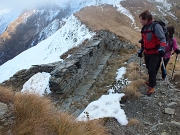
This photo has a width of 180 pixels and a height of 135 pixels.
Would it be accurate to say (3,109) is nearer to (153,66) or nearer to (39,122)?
(39,122)

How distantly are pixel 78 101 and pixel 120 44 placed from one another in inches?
333

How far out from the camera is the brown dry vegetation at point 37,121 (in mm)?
3140

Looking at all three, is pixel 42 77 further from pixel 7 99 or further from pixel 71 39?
pixel 71 39

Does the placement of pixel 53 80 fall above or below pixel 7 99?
below

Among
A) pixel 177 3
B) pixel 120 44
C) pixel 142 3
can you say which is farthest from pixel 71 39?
pixel 177 3

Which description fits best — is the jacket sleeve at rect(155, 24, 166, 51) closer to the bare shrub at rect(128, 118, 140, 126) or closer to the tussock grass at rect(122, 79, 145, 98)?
the tussock grass at rect(122, 79, 145, 98)

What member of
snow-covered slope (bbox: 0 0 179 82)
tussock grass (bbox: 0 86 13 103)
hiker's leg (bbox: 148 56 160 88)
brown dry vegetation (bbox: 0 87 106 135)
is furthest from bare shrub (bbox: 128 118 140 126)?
snow-covered slope (bbox: 0 0 179 82)

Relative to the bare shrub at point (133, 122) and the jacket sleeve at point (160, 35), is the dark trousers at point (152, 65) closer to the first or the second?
the jacket sleeve at point (160, 35)

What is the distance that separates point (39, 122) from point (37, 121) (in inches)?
2.1

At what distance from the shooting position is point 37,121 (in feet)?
11.0

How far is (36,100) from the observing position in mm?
3975

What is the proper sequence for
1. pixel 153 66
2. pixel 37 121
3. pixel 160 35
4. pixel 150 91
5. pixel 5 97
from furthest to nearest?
1. pixel 150 91
2. pixel 153 66
3. pixel 160 35
4. pixel 5 97
5. pixel 37 121

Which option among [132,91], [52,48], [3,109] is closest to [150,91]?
[132,91]

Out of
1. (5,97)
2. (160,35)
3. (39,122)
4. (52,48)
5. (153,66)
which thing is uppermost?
(160,35)
